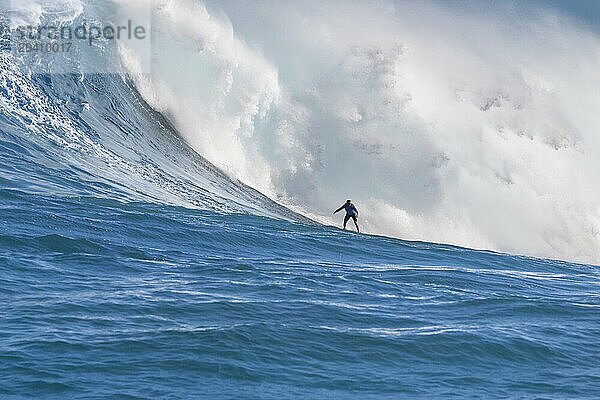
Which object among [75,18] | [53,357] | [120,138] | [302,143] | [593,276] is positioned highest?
[75,18]

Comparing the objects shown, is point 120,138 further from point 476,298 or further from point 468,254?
point 476,298

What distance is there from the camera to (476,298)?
1158 cm

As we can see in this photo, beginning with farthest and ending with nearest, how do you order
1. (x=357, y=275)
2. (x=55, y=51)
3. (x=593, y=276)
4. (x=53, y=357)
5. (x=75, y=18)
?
1. (x=75, y=18)
2. (x=55, y=51)
3. (x=593, y=276)
4. (x=357, y=275)
5. (x=53, y=357)

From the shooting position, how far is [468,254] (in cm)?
1752

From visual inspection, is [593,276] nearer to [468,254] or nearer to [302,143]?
[468,254]

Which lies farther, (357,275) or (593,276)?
(593,276)

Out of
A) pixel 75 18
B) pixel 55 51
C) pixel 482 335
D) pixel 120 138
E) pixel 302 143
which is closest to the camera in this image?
pixel 482 335

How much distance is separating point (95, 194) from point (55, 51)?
11655 millimetres

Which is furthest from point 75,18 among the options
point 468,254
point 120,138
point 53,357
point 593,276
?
point 53,357

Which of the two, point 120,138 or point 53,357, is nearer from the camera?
point 53,357

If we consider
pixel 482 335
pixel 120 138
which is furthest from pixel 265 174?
pixel 482 335

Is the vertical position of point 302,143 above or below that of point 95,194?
above

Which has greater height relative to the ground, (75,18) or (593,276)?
(75,18)

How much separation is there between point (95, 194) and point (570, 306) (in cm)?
1073
